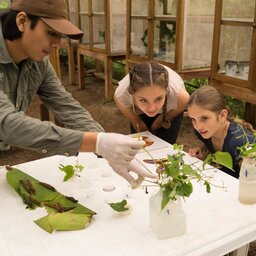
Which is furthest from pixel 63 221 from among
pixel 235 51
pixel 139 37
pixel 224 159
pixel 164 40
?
pixel 139 37

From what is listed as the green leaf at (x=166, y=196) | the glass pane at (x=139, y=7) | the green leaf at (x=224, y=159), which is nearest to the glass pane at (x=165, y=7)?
the glass pane at (x=139, y=7)

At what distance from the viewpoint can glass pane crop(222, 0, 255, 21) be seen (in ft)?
6.95

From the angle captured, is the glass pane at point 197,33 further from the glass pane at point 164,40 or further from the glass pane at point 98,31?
the glass pane at point 98,31

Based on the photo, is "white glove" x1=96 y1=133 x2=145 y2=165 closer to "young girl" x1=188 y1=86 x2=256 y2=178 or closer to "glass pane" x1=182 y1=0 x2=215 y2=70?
"young girl" x1=188 y1=86 x2=256 y2=178

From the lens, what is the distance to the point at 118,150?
1.03 metres

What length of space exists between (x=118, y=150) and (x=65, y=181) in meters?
0.31

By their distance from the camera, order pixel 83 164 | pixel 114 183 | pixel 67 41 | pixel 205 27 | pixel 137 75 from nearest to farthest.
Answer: pixel 114 183, pixel 83 164, pixel 137 75, pixel 205 27, pixel 67 41

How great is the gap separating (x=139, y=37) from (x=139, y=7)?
0.87 feet

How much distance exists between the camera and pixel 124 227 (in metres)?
0.96

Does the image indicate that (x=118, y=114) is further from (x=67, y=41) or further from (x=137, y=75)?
(x=137, y=75)

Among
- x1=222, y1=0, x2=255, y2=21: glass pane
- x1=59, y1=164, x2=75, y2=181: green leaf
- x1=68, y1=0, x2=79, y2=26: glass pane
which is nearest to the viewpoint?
x1=59, y1=164, x2=75, y2=181: green leaf

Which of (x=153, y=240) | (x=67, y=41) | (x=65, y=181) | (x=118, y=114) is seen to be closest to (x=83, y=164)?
(x=65, y=181)

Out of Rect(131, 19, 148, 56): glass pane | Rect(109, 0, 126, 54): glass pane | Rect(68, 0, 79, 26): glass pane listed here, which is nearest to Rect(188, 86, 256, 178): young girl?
Rect(131, 19, 148, 56): glass pane

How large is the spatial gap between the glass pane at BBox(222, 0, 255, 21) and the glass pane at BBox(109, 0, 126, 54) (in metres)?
1.98
